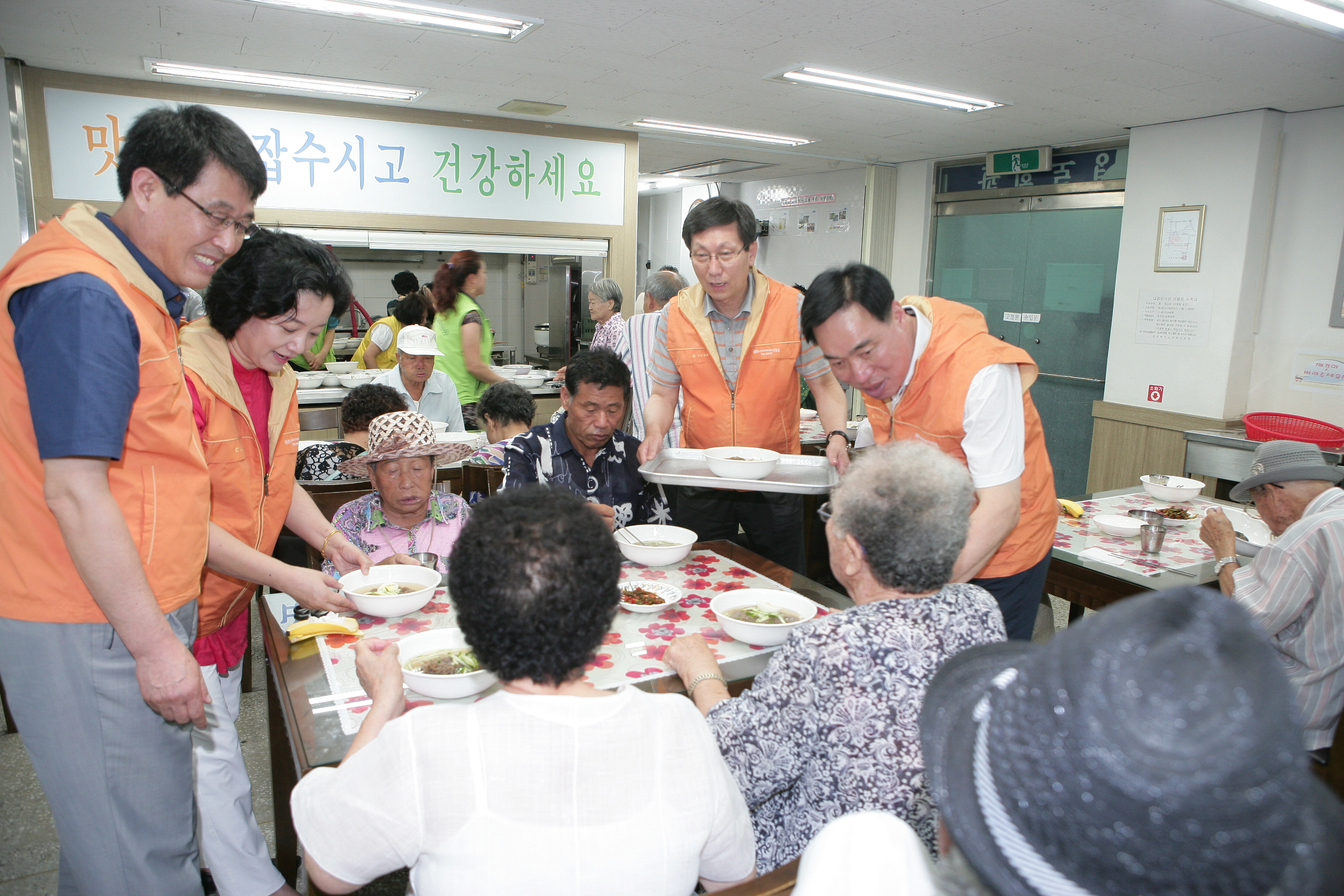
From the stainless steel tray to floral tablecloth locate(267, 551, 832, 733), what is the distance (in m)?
0.27

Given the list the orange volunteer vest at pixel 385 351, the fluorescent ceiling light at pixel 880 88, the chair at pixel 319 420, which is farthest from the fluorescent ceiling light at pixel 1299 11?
Result: the orange volunteer vest at pixel 385 351

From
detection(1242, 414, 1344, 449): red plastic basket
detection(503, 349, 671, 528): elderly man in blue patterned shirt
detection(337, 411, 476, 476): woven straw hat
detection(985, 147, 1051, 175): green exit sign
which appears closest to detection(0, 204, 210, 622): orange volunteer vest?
detection(337, 411, 476, 476): woven straw hat

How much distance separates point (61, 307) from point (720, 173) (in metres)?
8.25

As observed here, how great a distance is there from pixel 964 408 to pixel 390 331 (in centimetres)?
468

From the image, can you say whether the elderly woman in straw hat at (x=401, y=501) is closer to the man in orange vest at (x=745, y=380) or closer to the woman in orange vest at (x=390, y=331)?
the man in orange vest at (x=745, y=380)

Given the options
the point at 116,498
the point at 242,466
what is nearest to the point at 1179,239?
the point at 242,466

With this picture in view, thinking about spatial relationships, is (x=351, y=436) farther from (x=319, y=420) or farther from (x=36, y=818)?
(x=36, y=818)

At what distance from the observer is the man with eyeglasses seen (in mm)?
1229

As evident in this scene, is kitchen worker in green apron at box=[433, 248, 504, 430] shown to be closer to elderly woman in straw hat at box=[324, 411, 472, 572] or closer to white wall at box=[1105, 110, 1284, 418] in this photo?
elderly woman in straw hat at box=[324, 411, 472, 572]

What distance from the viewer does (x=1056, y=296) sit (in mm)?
6520

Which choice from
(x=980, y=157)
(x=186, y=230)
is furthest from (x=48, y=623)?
(x=980, y=157)

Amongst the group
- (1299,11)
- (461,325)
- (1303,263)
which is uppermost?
(1299,11)

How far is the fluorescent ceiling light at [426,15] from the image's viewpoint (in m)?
3.44

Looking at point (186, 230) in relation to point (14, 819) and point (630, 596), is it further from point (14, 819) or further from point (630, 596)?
point (14, 819)
